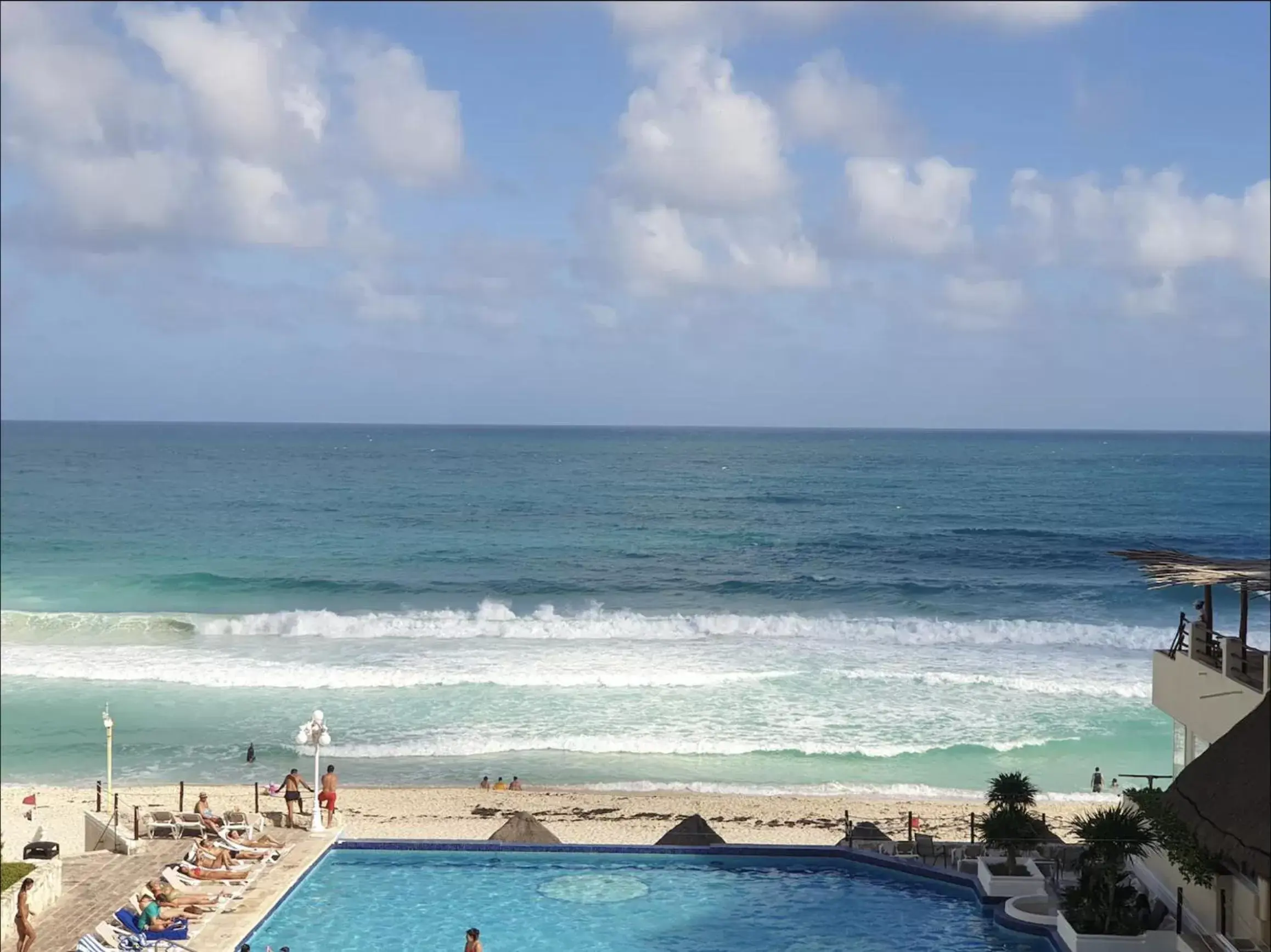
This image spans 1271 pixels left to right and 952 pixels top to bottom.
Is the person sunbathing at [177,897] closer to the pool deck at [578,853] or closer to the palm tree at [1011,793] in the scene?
the pool deck at [578,853]

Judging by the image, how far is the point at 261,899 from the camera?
51.6 ft

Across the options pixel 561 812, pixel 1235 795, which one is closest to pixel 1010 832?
pixel 1235 795

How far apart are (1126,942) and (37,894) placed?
43.1ft

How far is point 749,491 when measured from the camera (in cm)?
9119

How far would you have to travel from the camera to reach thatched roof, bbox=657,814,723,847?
60.4 ft

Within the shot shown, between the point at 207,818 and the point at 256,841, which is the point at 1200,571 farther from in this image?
the point at 207,818

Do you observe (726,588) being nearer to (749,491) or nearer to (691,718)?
(691,718)

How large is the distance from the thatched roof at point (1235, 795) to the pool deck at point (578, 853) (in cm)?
423

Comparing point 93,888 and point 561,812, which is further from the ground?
point 93,888

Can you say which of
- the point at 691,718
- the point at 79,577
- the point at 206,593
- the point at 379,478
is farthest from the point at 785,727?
the point at 379,478

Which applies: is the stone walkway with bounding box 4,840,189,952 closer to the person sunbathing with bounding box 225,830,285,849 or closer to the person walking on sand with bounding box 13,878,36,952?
the person walking on sand with bounding box 13,878,36,952

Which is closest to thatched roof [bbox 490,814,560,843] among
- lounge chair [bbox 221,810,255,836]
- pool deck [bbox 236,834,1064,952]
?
pool deck [bbox 236,834,1064,952]

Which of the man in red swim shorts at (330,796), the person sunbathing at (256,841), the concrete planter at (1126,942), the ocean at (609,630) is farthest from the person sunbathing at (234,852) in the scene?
the concrete planter at (1126,942)

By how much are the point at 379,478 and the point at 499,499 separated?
21864 mm
